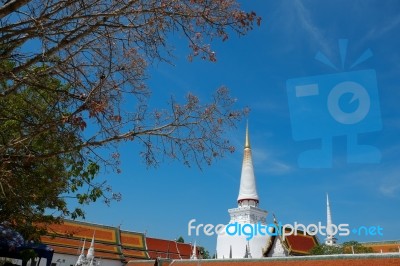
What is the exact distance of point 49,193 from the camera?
357 inches

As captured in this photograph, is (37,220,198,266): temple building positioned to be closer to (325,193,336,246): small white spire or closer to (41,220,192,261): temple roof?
(41,220,192,261): temple roof

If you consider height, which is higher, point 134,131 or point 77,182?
point 77,182

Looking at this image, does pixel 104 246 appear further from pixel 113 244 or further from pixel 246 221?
pixel 246 221

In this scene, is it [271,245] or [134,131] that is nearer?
[134,131]

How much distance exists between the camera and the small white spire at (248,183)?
40.2 metres

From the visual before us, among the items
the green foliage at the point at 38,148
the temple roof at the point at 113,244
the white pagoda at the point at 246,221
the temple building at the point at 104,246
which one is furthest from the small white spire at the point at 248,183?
the green foliage at the point at 38,148

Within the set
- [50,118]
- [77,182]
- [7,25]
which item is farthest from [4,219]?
[7,25]

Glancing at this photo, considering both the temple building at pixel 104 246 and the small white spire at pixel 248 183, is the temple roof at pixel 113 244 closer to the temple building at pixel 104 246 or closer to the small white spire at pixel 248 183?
the temple building at pixel 104 246

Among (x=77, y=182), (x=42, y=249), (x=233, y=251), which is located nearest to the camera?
(x=77, y=182)

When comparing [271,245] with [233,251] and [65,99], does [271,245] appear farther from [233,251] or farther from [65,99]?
[65,99]

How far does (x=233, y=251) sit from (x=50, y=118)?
3309 centimetres

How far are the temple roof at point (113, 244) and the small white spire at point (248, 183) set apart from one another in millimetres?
9066

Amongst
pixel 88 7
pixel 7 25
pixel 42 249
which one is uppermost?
pixel 88 7

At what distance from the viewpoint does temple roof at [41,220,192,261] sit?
117 ft
